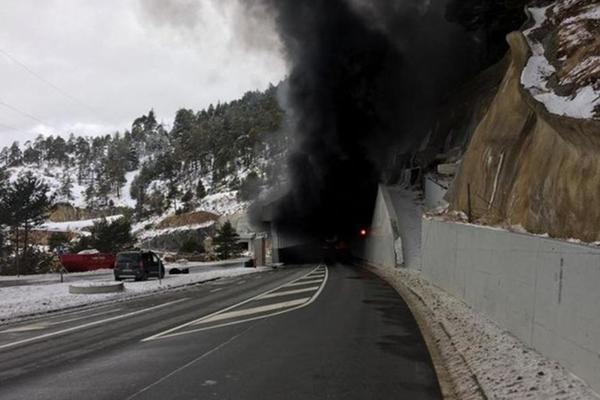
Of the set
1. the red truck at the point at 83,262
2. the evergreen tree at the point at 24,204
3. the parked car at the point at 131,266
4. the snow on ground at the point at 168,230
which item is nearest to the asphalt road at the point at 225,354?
the parked car at the point at 131,266

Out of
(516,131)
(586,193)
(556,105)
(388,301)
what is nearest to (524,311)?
(586,193)

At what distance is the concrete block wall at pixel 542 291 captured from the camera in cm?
578

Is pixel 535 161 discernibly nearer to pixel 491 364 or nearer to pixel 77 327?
pixel 491 364

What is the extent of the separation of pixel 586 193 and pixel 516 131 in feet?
29.6

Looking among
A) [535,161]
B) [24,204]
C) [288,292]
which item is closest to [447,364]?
[535,161]

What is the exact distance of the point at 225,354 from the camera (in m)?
9.03

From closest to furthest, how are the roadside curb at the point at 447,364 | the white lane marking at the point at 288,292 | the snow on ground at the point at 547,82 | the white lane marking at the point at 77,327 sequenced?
1. the roadside curb at the point at 447,364
2. the white lane marking at the point at 77,327
3. the snow on ground at the point at 547,82
4. the white lane marking at the point at 288,292

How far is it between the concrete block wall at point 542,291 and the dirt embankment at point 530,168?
1.84 m

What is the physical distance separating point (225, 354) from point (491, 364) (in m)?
3.79

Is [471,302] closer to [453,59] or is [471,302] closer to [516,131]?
[516,131]

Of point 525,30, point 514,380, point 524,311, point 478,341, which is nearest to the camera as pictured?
point 514,380

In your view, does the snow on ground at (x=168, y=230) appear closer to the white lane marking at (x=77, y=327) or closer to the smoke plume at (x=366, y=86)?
the smoke plume at (x=366, y=86)

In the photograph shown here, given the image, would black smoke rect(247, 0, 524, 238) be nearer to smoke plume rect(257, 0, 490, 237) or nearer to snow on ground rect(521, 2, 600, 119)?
smoke plume rect(257, 0, 490, 237)

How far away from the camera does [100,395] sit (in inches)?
266
